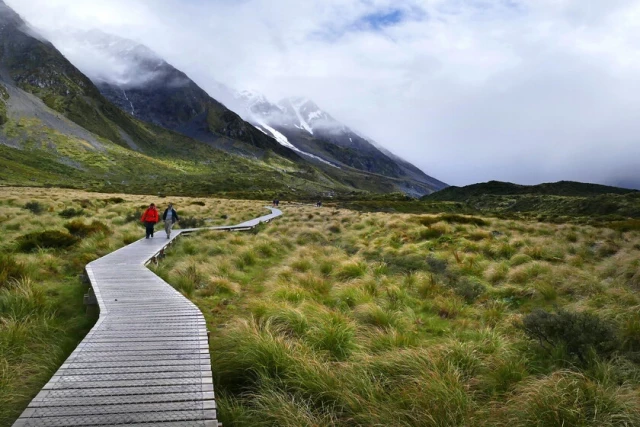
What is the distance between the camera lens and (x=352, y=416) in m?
4.40

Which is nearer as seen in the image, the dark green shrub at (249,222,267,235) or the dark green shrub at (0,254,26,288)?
the dark green shrub at (0,254,26,288)

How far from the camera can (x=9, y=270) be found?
9.55 m

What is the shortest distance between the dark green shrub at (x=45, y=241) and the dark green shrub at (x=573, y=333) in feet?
46.6

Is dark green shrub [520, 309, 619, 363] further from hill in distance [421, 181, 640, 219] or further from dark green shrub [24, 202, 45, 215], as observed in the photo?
hill in distance [421, 181, 640, 219]

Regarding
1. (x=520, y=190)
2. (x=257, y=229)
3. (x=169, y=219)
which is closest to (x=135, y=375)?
(x=169, y=219)

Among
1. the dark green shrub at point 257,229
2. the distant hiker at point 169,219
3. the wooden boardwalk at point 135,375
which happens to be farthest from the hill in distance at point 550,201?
the wooden boardwalk at point 135,375

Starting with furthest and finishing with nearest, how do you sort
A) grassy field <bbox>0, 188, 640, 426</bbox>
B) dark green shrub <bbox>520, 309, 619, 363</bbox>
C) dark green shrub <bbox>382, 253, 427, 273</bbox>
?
1. dark green shrub <bbox>382, 253, 427, 273</bbox>
2. dark green shrub <bbox>520, 309, 619, 363</bbox>
3. grassy field <bbox>0, 188, 640, 426</bbox>

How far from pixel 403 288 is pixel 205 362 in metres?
6.63

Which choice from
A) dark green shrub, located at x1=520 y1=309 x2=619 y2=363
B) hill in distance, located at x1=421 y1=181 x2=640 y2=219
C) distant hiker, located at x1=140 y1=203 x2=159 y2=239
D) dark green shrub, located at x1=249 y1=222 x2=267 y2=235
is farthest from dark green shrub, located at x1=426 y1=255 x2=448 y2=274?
hill in distance, located at x1=421 y1=181 x2=640 y2=219

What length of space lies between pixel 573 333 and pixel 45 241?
1539 centimetres

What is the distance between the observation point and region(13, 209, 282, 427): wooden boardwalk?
3.86m

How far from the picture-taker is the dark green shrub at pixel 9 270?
29.2ft

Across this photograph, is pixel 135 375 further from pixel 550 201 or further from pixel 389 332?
pixel 550 201

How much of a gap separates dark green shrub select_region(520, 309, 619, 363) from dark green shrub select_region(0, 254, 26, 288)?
10331 mm
